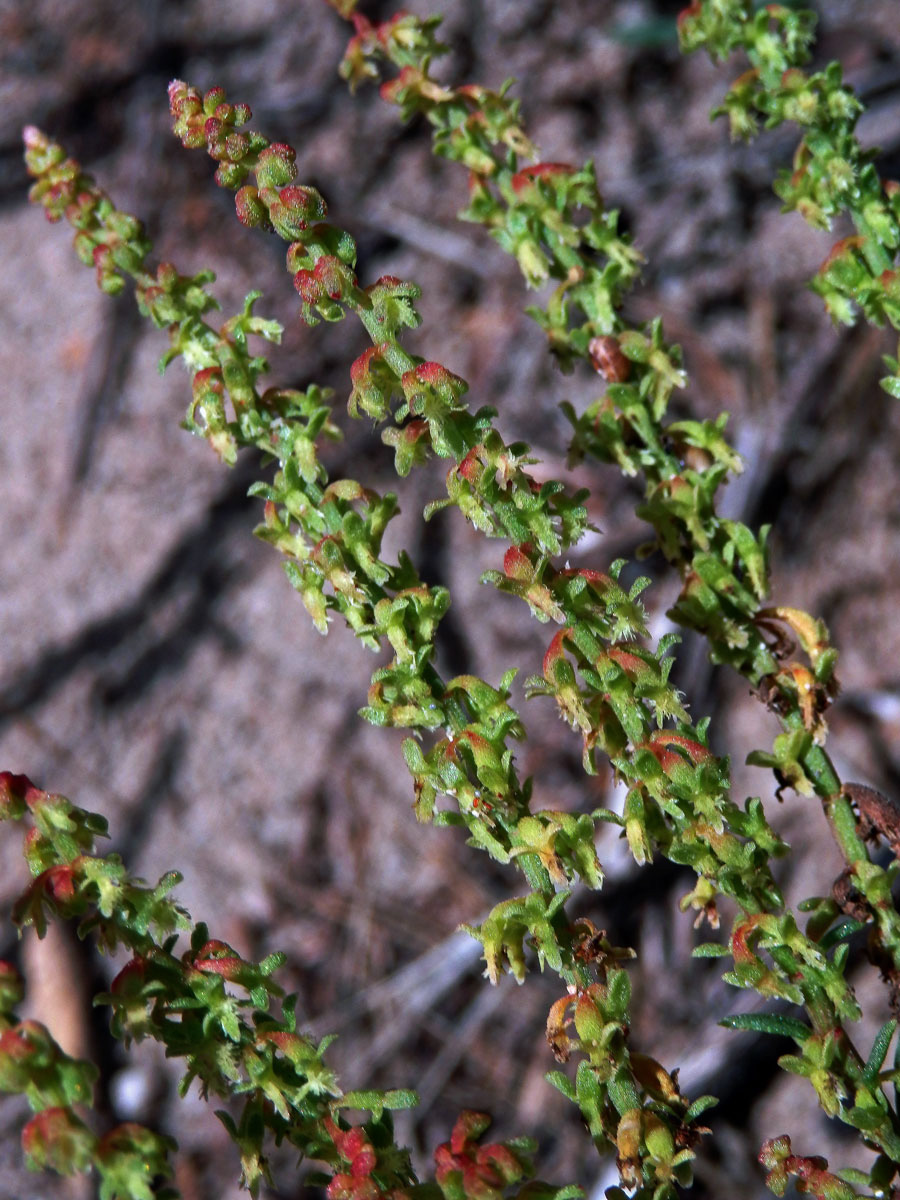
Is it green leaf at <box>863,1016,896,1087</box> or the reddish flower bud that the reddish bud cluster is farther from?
the reddish flower bud

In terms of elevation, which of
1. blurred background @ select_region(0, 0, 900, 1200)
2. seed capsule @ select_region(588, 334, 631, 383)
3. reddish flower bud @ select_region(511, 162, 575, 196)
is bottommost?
blurred background @ select_region(0, 0, 900, 1200)

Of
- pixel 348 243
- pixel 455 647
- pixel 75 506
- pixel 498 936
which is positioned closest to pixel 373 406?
pixel 348 243

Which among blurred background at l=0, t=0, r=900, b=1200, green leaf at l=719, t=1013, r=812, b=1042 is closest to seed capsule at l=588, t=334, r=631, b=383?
green leaf at l=719, t=1013, r=812, b=1042

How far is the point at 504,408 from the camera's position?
3.44 meters

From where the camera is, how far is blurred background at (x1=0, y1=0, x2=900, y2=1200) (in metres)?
3.00

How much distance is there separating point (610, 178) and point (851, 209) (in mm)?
2072

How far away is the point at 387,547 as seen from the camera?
11.1 ft

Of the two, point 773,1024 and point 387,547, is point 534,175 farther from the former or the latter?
point 387,547

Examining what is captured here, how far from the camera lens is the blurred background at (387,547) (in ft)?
9.86

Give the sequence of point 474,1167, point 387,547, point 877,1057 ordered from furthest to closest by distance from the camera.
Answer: point 387,547
point 877,1057
point 474,1167

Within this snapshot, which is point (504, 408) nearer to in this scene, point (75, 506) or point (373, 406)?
point (75, 506)

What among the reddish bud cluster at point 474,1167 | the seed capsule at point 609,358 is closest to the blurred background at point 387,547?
the seed capsule at point 609,358

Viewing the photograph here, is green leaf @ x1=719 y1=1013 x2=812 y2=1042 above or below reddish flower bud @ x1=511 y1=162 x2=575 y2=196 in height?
below

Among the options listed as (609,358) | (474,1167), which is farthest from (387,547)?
(474,1167)
